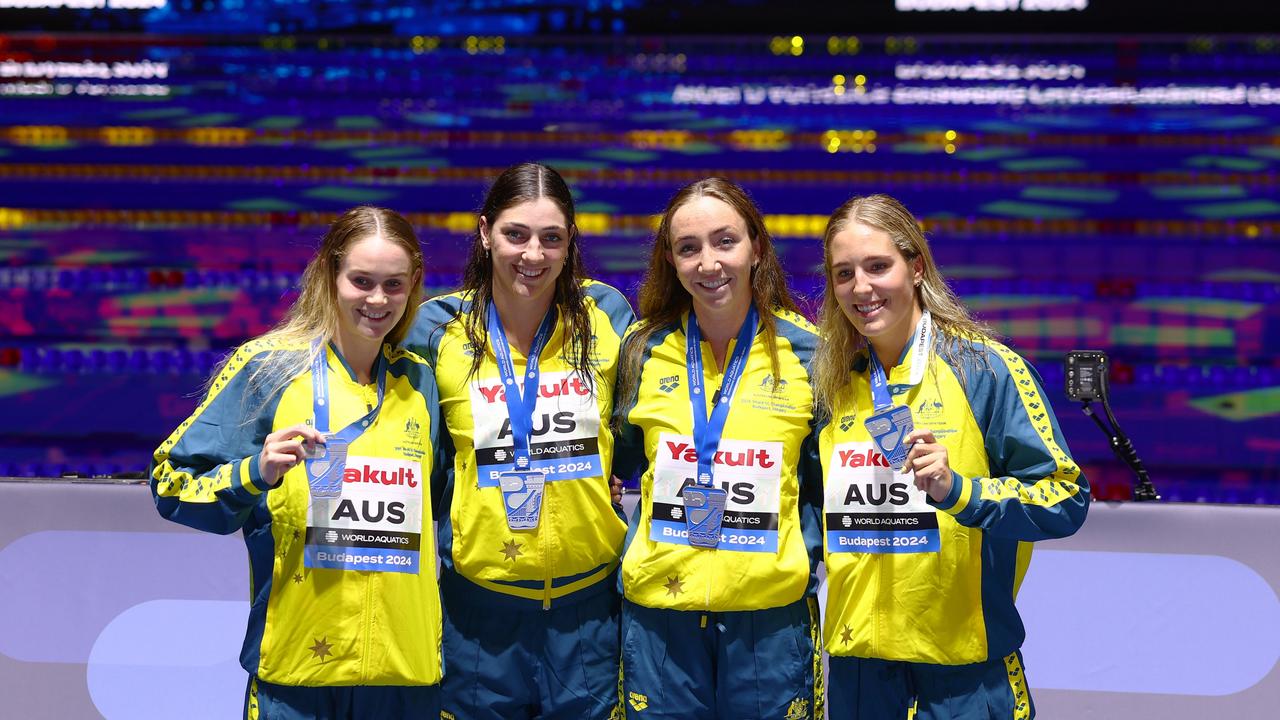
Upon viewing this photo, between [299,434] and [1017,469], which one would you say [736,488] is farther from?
[299,434]

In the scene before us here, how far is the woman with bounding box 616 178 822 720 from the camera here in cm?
243

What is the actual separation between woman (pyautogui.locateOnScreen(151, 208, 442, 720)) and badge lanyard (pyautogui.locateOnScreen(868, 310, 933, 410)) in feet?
3.17

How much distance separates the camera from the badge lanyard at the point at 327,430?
2238mm

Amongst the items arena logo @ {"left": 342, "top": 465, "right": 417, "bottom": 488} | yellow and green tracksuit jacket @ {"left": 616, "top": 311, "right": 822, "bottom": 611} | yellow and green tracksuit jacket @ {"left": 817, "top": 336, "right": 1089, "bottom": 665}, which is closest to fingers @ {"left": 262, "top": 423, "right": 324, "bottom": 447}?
arena logo @ {"left": 342, "top": 465, "right": 417, "bottom": 488}

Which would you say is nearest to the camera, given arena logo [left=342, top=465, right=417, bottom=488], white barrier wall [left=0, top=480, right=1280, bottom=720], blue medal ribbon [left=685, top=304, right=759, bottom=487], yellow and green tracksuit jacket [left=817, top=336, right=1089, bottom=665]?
yellow and green tracksuit jacket [left=817, top=336, right=1089, bottom=665]

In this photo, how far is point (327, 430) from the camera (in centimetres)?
240

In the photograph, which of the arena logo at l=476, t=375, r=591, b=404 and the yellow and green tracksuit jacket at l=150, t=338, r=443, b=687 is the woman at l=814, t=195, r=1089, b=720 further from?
the yellow and green tracksuit jacket at l=150, t=338, r=443, b=687

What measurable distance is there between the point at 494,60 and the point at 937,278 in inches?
127

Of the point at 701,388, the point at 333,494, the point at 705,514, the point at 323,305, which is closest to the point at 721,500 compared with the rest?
the point at 705,514

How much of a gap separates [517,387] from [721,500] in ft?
1.74

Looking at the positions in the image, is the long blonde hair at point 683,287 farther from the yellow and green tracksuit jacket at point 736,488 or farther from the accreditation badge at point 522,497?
the accreditation badge at point 522,497

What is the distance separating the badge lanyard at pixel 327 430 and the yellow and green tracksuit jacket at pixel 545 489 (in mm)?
214

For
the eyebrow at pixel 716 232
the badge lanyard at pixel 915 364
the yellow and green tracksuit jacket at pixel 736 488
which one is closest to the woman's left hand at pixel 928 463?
the badge lanyard at pixel 915 364

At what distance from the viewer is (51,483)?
3627 mm
